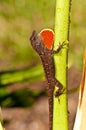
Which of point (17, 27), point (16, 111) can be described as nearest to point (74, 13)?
point (17, 27)

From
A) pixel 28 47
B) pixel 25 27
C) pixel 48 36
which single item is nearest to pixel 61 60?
pixel 48 36

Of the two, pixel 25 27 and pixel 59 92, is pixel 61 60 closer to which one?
pixel 59 92

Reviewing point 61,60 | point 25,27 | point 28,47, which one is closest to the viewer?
point 61,60

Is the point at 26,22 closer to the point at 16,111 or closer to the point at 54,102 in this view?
the point at 16,111

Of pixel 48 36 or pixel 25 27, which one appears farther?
pixel 25 27

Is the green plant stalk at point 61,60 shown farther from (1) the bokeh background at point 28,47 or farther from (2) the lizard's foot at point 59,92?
(1) the bokeh background at point 28,47

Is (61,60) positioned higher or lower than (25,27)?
higher
